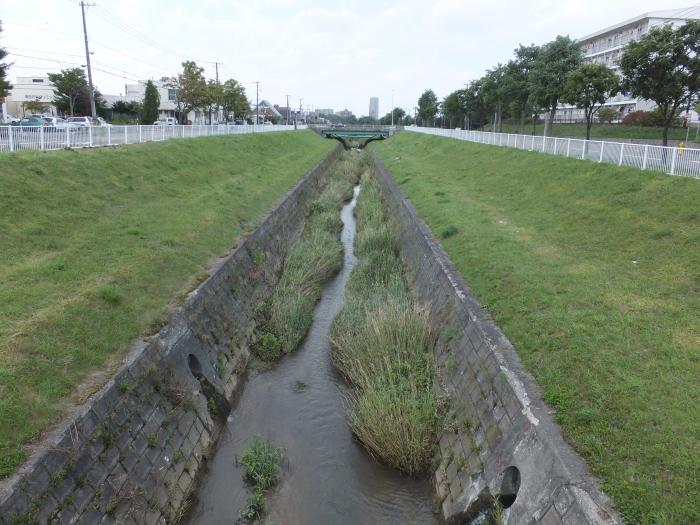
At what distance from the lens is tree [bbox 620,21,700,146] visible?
59.8 feet

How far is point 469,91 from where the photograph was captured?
6062 centimetres

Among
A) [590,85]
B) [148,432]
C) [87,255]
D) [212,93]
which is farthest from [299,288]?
[212,93]

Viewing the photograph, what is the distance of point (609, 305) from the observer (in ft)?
23.9

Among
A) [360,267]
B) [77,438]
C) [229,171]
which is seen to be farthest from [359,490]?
[229,171]

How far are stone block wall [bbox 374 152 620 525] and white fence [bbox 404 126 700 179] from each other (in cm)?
799

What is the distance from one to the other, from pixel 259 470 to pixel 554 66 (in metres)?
33.0

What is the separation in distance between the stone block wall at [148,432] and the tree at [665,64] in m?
18.3

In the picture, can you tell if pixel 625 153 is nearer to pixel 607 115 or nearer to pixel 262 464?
pixel 262 464

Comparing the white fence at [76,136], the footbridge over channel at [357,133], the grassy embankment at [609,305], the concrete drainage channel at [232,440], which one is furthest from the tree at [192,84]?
the concrete drainage channel at [232,440]

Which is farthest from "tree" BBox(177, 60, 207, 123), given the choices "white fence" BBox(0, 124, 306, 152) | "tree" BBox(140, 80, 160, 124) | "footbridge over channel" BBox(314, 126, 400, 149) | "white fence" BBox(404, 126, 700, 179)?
"white fence" BBox(404, 126, 700, 179)

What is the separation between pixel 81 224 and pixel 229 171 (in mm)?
13240

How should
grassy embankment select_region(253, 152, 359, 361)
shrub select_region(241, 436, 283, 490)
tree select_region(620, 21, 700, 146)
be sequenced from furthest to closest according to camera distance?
1. tree select_region(620, 21, 700, 146)
2. grassy embankment select_region(253, 152, 359, 361)
3. shrub select_region(241, 436, 283, 490)

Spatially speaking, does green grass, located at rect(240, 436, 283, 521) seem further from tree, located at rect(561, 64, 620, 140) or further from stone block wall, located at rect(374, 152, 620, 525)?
tree, located at rect(561, 64, 620, 140)

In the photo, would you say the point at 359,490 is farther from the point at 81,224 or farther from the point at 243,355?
the point at 81,224
